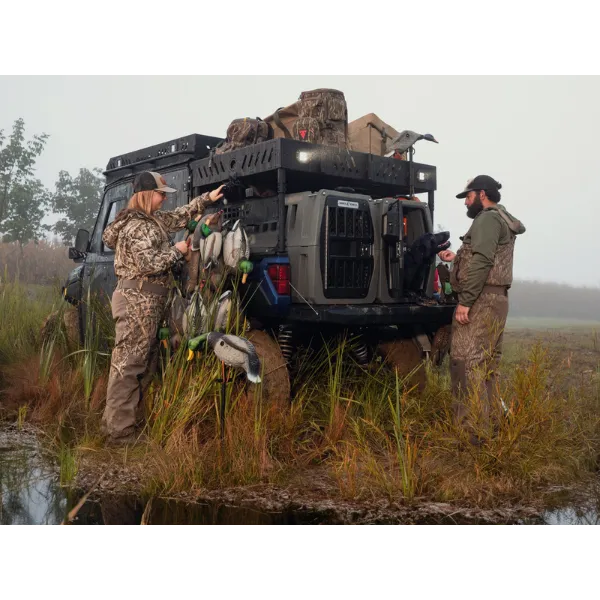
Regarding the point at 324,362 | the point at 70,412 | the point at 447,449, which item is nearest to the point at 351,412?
the point at 324,362

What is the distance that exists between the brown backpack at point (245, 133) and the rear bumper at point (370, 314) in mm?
1714

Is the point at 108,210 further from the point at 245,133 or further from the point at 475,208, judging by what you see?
the point at 475,208

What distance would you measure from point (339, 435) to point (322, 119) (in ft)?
9.20

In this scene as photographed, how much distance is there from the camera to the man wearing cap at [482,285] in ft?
17.2

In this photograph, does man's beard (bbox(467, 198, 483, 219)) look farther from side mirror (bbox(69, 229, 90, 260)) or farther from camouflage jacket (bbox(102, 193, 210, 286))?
side mirror (bbox(69, 229, 90, 260))

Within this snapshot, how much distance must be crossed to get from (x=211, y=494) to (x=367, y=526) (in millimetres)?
1007

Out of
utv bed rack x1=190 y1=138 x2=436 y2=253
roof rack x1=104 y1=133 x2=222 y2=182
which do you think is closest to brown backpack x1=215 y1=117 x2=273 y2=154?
utv bed rack x1=190 y1=138 x2=436 y2=253

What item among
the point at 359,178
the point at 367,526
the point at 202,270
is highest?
the point at 359,178

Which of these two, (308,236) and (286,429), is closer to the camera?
(286,429)

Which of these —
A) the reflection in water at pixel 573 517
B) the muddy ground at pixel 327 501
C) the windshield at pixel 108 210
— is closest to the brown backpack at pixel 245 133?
the windshield at pixel 108 210

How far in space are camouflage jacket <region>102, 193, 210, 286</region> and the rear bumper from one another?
1.00m

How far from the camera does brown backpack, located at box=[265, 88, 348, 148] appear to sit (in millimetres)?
6238

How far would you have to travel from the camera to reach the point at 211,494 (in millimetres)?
4289

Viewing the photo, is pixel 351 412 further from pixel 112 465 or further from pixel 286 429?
pixel 112 465
